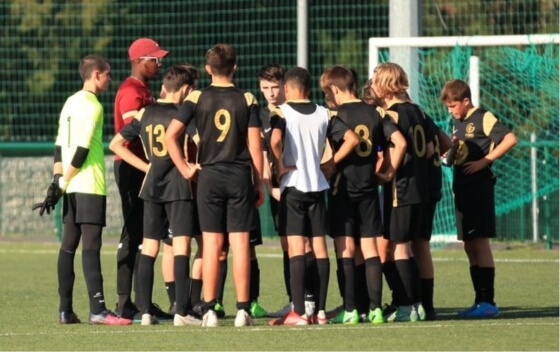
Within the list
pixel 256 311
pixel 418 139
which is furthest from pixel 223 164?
pixel 256 311

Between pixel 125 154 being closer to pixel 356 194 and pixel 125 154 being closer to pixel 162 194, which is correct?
pixel 162 194

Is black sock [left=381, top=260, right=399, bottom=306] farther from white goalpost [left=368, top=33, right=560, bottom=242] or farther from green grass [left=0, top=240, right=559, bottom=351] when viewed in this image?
white goalpost [left=368, top=33, right=560, bottom=242]

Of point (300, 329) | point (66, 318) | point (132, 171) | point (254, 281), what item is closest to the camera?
point (300, 329)

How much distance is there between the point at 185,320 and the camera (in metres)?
9.77

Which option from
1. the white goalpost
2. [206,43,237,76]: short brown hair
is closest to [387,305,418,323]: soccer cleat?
[206,43,237,76]: short brown hair

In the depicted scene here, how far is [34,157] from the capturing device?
2289 cm

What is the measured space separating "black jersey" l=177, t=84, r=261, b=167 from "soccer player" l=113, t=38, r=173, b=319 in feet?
3.02

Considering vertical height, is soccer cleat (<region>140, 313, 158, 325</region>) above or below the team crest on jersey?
below

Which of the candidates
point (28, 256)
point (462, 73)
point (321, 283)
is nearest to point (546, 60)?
point (462, 73)

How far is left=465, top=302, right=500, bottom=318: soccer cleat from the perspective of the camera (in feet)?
34.4

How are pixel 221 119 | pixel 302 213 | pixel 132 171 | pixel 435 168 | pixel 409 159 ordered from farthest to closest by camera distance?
pixel 132 171, pixel 435 168, pixel 409 159, pixel 302 213, pixel 221 119

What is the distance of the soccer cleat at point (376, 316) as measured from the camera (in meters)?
9.95

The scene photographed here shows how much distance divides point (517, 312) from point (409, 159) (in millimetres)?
1555

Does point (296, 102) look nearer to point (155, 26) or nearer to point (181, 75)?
point (181, 75)
